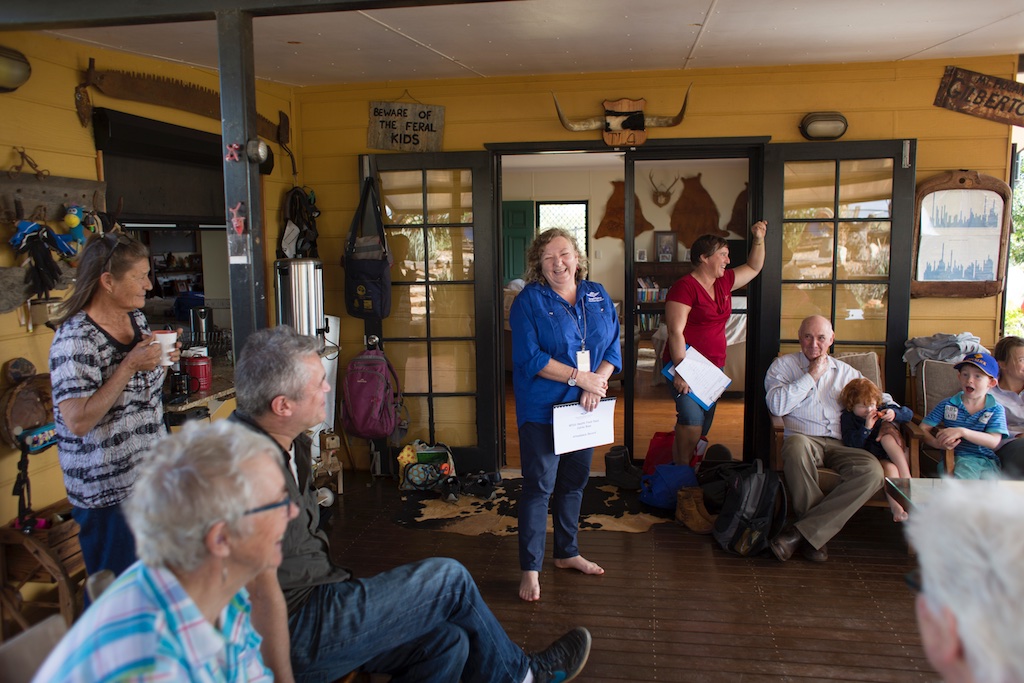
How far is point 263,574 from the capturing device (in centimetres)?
163

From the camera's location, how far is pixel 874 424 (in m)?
3.86

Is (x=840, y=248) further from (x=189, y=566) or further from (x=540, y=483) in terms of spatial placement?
(x=189, y=566)

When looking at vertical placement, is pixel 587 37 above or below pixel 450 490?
above

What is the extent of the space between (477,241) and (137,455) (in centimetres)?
277

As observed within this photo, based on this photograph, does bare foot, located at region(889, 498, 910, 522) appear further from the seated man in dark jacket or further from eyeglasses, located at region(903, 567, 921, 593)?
eyeglasses, located at region(903, 567, 921, 593)

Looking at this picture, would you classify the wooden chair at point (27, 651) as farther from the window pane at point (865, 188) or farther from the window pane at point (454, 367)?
the window pane at point (865, 188)

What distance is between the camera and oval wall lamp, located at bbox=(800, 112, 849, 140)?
447 centimetres

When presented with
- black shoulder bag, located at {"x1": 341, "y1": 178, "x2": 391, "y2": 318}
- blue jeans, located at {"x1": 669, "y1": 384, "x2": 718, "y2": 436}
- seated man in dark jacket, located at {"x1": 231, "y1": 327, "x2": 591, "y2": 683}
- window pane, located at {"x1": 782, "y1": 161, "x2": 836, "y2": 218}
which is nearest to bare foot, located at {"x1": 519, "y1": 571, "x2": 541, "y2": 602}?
seated man in dark jacket, located at {"x1": 231, "y1": 327, "x2": 591, "y2": 683}

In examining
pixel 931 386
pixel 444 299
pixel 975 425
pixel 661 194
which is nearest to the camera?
pixel 975 425

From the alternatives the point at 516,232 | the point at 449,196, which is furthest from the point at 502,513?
the point at 516,232

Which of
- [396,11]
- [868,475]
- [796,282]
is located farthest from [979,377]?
[396,11]

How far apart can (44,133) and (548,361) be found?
89.9 inches

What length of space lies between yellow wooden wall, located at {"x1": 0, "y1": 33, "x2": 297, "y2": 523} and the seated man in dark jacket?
165 cm

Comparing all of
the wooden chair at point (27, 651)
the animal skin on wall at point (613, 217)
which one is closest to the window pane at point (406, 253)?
the wooden chair at point (27, 651)
